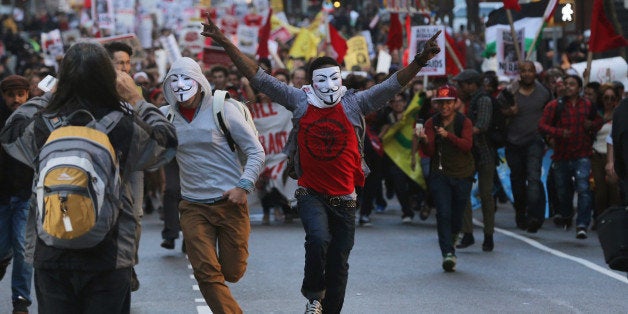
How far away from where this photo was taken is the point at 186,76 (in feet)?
26.4

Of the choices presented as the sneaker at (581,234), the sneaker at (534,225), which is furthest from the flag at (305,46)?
the sneaker at (581,234)

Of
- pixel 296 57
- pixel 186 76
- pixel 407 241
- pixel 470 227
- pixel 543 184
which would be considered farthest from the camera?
pixel 296 57

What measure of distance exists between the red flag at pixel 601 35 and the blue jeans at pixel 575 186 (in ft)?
8.40

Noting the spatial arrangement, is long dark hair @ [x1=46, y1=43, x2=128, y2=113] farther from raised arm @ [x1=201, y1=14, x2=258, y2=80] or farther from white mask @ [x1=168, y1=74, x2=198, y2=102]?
white mask @ [x1=168, y1=74, x2=198, y2=102]

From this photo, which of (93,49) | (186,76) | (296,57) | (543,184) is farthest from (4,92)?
(296,57)

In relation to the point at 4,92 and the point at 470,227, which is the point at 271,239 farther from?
the point at 4,92

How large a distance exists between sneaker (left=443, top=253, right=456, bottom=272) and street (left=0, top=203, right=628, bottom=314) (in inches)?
3.2

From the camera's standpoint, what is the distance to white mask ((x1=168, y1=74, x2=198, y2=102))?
802 centimetres

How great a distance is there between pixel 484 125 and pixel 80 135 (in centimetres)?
928

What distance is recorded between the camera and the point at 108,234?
5.30 metres

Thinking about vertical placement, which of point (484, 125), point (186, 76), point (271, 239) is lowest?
point (271, 239)

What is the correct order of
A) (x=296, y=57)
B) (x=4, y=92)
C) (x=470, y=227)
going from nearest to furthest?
(x=4, y=92) < (x=470, y=227) < (x=296, y=57)

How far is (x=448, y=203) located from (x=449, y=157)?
1.43 feet

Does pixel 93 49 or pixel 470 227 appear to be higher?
pixel 93 49
